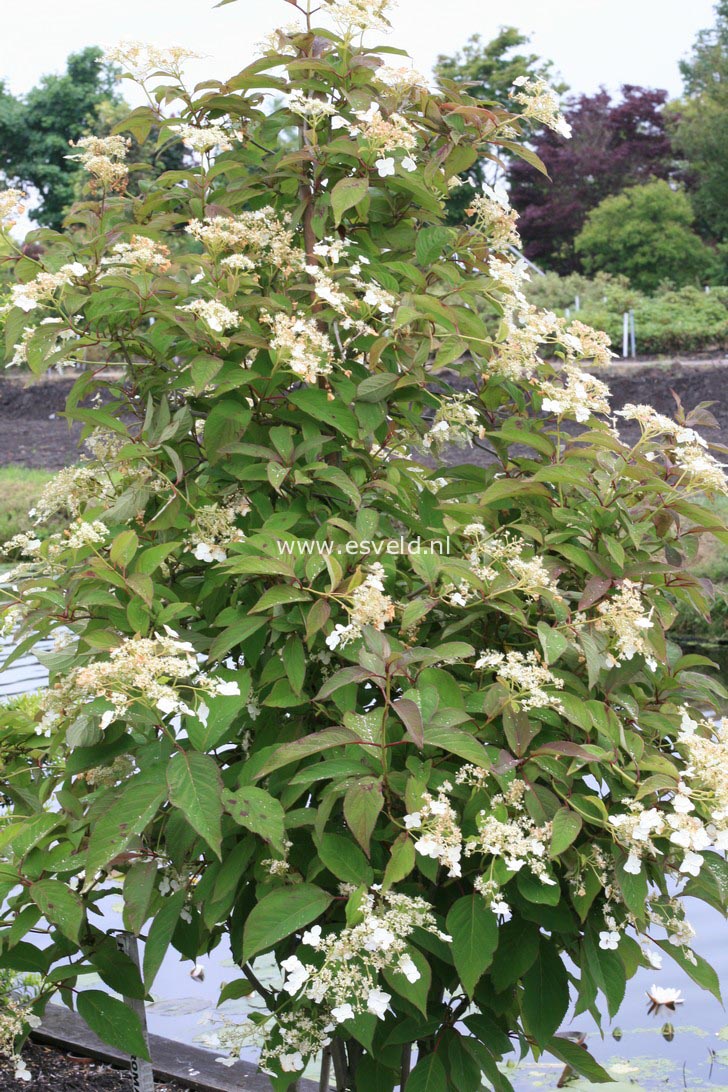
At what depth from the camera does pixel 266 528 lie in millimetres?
1495

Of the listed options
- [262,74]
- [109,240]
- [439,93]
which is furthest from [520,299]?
[109,240]

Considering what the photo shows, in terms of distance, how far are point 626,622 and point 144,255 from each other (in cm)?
87

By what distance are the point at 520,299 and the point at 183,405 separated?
59cm

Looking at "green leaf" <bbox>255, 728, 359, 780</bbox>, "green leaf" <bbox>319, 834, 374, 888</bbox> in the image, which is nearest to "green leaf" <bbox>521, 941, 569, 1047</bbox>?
"green leaf" <bbox>319, 834, 374, 888</bbox>

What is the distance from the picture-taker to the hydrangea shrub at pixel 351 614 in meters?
1.32

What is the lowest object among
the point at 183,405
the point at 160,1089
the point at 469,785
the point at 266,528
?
the point at 160,1089

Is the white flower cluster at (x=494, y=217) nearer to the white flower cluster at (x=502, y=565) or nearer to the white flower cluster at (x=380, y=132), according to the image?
the white flower cluster at (x=380, y=132)

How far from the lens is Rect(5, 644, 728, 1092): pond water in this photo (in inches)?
96.0

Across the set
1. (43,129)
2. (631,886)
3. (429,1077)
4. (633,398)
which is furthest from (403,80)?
(43,129)

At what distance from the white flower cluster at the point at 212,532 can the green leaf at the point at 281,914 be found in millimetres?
474

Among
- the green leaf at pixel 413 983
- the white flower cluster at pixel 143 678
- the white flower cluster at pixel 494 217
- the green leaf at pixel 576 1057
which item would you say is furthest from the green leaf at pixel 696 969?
the white flower cluster at pixel 494 217

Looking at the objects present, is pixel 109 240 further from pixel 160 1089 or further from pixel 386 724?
pixel 160 1089

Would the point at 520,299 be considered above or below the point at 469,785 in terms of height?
above

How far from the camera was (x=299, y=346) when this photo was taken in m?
1.48
